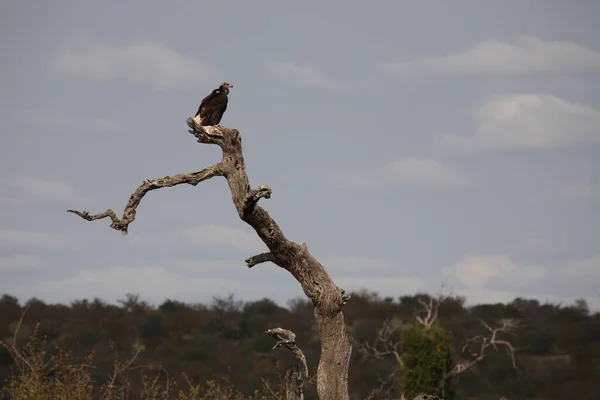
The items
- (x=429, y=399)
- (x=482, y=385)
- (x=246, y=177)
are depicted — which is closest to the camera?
(x=246, y=177)

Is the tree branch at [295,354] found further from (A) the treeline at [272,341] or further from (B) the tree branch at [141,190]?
(A) the treeline at [272,341]

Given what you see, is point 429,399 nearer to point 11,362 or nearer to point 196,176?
point 196,176

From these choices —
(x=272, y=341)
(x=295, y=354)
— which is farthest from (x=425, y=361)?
(x=272, y=341)

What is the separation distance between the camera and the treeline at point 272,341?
112 ft

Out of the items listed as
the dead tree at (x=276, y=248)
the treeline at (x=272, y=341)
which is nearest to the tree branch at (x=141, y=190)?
the dead tree at (x=276, y=248)

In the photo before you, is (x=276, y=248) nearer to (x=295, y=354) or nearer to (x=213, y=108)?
(x=295, y=354)

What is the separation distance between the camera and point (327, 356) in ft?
33.3

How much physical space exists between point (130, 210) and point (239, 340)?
30.6 metres

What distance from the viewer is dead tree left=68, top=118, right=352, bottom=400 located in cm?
970

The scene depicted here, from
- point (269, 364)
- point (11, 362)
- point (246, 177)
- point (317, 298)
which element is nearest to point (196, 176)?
point (246, 177)

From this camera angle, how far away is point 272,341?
124 ft

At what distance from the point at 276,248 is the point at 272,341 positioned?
28184mm

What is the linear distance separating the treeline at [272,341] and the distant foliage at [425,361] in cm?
655

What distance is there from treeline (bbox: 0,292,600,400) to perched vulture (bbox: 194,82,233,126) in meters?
19.0
